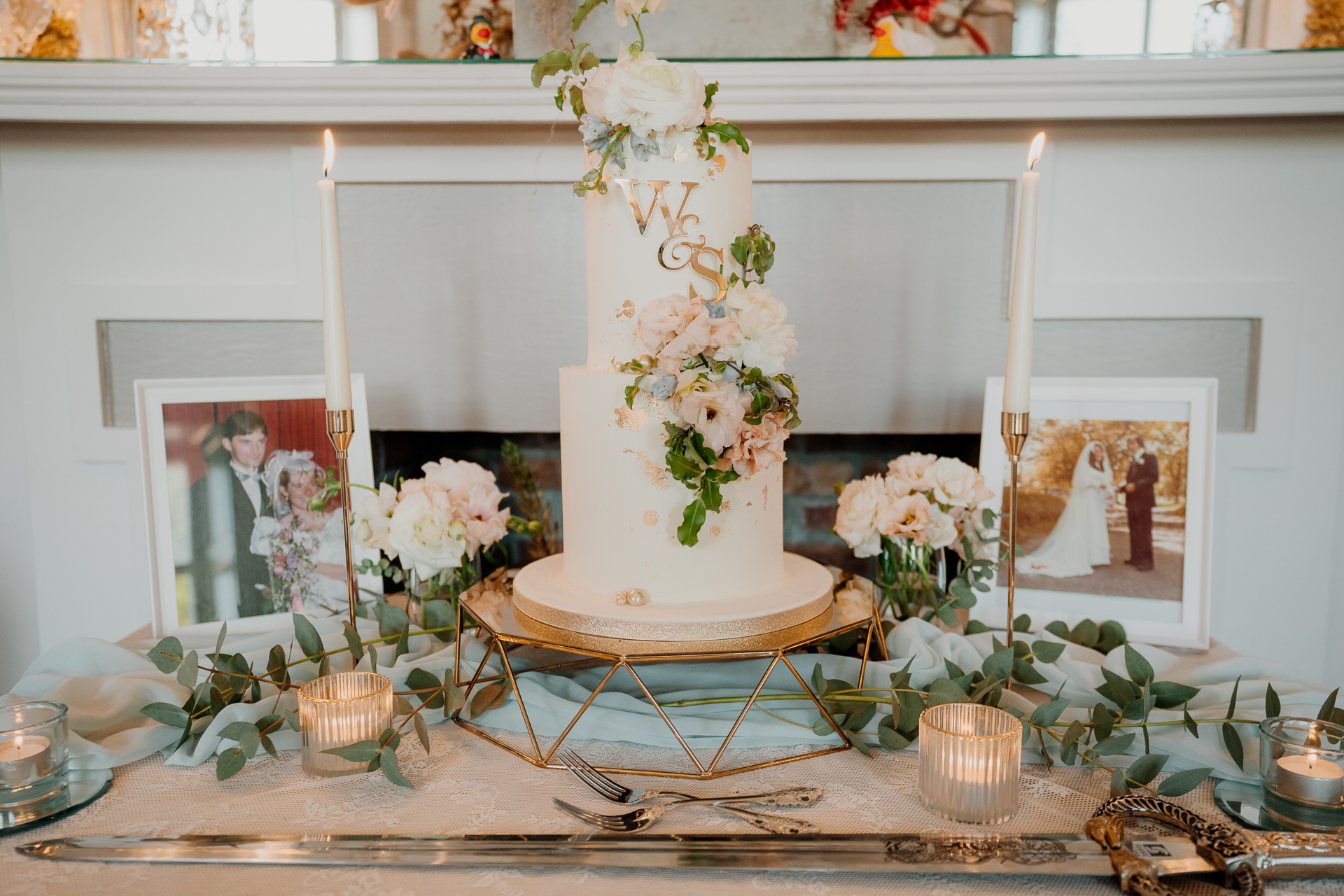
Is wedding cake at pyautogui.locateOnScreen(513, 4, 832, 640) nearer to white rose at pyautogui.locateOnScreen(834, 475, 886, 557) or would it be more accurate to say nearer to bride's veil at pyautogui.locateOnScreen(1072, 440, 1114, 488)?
white rose at pyautogui.locateOnScreen(834, 475, 886, 557)

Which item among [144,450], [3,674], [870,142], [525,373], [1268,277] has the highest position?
[870,142]

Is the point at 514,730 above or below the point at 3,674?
above

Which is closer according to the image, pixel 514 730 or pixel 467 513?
pixel 514 730

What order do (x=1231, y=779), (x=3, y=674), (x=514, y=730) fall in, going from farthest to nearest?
(x=3, y=674) < (x=514, y=730) < (x=1231, y=779)

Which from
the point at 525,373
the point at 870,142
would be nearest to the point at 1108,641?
the point at 870,142

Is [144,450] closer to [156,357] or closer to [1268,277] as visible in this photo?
[156,357]

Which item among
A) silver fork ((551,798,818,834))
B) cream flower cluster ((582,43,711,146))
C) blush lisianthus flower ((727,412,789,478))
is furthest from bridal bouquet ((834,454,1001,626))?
cream flower cluster ((582,43,711,146))

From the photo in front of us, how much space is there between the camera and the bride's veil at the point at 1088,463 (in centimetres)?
125

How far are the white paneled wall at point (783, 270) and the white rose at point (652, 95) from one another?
546mm

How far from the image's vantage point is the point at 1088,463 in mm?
1259

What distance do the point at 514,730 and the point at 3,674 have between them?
1.20 meters

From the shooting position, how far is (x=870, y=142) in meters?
1.34

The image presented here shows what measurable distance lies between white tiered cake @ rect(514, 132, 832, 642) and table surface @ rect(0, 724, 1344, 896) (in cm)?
16

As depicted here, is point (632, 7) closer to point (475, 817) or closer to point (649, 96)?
point (649, 96)
